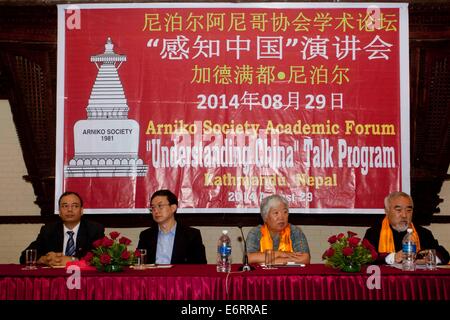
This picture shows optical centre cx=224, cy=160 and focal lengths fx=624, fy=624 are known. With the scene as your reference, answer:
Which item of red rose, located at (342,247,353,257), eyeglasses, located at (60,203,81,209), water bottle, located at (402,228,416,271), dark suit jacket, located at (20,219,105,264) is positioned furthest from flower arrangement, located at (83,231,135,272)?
water bottle, located at (402,228,416,271)

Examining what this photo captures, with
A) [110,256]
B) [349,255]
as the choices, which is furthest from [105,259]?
[349,255]

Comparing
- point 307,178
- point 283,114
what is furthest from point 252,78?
point 307,178

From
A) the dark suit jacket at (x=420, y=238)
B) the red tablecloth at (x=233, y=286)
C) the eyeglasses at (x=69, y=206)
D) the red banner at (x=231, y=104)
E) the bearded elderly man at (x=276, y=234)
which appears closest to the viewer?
the red tablecloth at (x=233, y=286)

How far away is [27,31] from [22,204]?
148 centimetres

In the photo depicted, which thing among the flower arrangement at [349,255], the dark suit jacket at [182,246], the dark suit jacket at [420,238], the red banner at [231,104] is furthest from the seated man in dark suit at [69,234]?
the dark suit jacket at [420,238]

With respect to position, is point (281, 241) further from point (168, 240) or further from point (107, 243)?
point (107, 243)

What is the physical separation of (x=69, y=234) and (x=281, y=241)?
1498 millimetres

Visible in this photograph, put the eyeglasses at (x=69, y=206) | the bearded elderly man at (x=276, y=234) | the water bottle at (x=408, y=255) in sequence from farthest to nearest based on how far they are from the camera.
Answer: the eyeglasses at (x=69, y=206) → the bearded elderly man at (x=276, y=234) → the water bottle at (x=408, y=255)

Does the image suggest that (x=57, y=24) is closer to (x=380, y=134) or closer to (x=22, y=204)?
(x=22, y=204)

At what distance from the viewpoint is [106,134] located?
4969 mm

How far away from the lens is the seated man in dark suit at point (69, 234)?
14.3 ft

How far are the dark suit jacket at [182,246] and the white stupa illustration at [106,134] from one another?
0.80 meters

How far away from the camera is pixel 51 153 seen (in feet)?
17.1

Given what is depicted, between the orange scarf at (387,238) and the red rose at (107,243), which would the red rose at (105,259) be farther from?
the orange scarf at (387,238)
